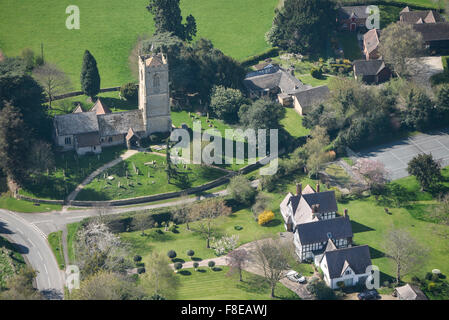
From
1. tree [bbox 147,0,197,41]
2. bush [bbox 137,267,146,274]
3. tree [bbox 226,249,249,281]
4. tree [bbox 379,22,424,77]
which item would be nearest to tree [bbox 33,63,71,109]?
tree [bbox 147,0,197,41]

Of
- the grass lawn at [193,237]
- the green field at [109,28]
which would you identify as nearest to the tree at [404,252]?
the grass lawn at [193,237]

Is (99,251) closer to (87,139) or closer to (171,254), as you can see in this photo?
(171,254)

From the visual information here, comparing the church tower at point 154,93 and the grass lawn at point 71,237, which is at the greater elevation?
the church tower at point 154,93

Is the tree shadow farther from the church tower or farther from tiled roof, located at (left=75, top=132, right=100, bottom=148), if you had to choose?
tiled roof, located at (left=75, top=132, right=100, bottom=148)

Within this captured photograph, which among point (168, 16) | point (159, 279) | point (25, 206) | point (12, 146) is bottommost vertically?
point (159, 279)

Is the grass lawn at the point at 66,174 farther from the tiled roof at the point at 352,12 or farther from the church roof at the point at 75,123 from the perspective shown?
the tiled roof at the point at 352,12

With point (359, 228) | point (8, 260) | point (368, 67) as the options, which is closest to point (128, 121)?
point (8, 260)
